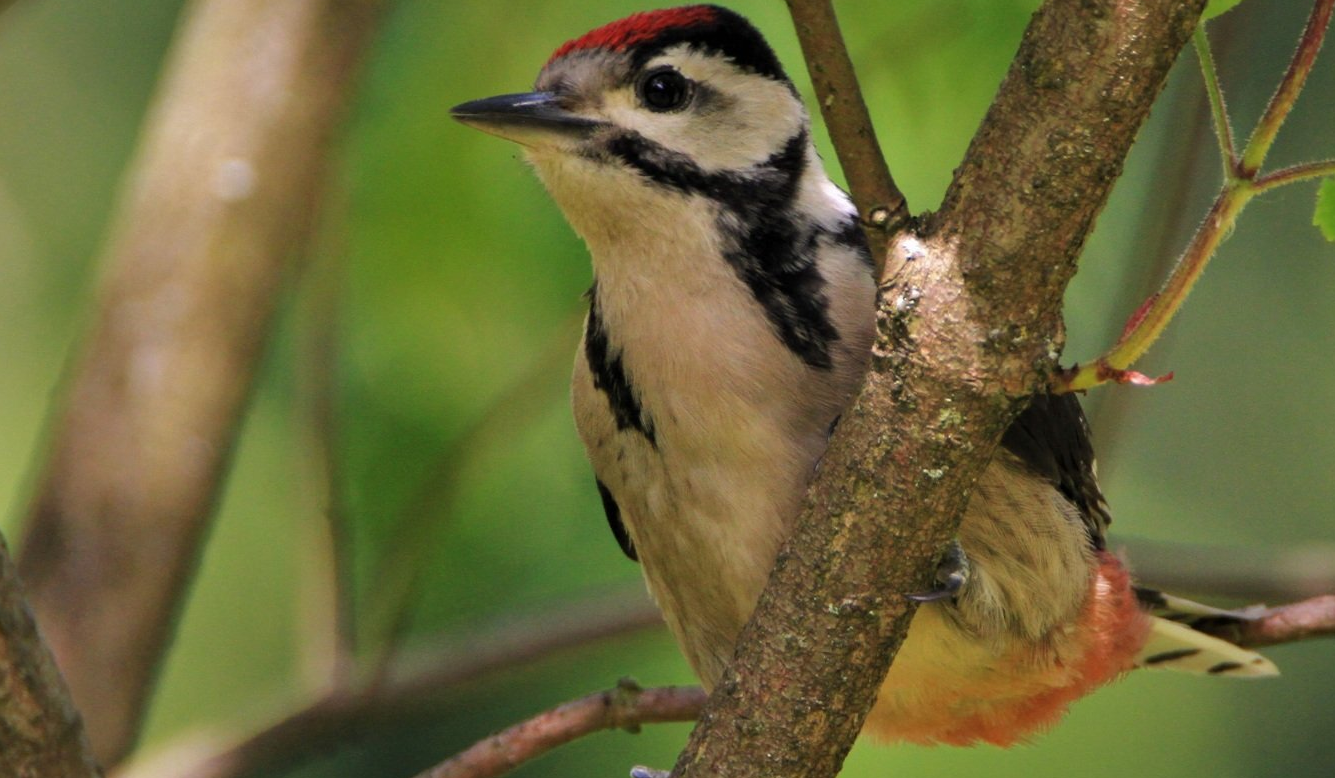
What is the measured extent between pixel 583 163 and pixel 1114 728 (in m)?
4.37

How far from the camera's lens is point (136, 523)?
3.94 metres

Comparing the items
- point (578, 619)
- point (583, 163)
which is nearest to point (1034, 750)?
point (578, 619)

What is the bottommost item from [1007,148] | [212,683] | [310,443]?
[212,683]

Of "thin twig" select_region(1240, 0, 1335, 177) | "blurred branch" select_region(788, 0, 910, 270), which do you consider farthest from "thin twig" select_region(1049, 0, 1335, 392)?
"blurred branch" select_region(788, 0, 910, 270)

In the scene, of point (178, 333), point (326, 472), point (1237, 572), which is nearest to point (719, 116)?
point (326, 472)

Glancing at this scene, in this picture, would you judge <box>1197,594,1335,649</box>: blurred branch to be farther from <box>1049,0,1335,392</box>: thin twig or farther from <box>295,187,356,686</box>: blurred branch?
<box>295,187,356,686</box>: blurred branch

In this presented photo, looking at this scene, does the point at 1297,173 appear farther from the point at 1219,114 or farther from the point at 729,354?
the point at 729,354

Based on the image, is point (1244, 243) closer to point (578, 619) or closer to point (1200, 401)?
point (1200, 401)

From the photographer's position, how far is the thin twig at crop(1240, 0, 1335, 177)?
185 cm

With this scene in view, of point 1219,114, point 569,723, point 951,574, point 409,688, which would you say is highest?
point 1219,114

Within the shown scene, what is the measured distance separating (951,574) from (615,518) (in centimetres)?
112

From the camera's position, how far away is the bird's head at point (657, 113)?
9.71ft

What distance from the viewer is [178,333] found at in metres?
4.05

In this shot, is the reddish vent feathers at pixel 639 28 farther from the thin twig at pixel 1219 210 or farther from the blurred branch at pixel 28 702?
the blurred branch at pixel 28 702
